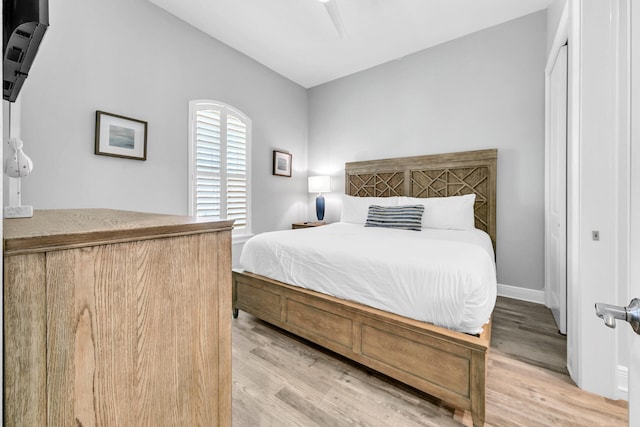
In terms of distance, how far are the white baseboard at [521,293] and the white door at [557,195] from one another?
114 mm

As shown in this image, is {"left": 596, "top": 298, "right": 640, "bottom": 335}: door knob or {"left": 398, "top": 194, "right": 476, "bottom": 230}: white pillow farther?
{"left": 398, "top": 194, "right": 476, "bottom": 230}: white pillow

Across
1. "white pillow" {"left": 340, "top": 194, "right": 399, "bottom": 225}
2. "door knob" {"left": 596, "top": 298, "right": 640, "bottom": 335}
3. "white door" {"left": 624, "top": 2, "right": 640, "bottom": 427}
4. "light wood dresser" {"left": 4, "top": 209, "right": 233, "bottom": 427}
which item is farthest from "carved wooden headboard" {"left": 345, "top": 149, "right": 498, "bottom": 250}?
"light wood dresser" {"left": 4, "top": 209, "right": 233, "bottom": 427}

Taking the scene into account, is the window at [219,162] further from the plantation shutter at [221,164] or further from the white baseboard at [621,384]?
the white baseboard at [621,384]

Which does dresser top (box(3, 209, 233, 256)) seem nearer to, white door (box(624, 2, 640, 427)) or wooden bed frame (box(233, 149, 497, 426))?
white door (box(624, 2, 640, 427))

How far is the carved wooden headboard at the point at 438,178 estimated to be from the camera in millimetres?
3127

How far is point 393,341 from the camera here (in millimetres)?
1570

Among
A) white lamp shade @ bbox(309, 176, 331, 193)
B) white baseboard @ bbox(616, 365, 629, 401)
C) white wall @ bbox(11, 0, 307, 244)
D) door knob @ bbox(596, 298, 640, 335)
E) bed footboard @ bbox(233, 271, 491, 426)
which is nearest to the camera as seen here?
door knob @ bbox(596, 298, 640, 335)

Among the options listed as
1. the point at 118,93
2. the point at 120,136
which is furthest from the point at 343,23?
the point at 120,136

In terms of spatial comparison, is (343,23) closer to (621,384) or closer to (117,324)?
(117,324)

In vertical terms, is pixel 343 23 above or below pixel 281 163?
above

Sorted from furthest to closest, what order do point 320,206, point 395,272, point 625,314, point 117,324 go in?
point 320,206
point 395,272
point 117,324
point 625,314

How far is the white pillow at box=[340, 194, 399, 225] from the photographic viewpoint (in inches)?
133

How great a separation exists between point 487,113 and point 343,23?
75.0 inches

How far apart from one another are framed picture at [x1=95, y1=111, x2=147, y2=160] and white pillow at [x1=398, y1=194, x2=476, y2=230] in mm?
2956
